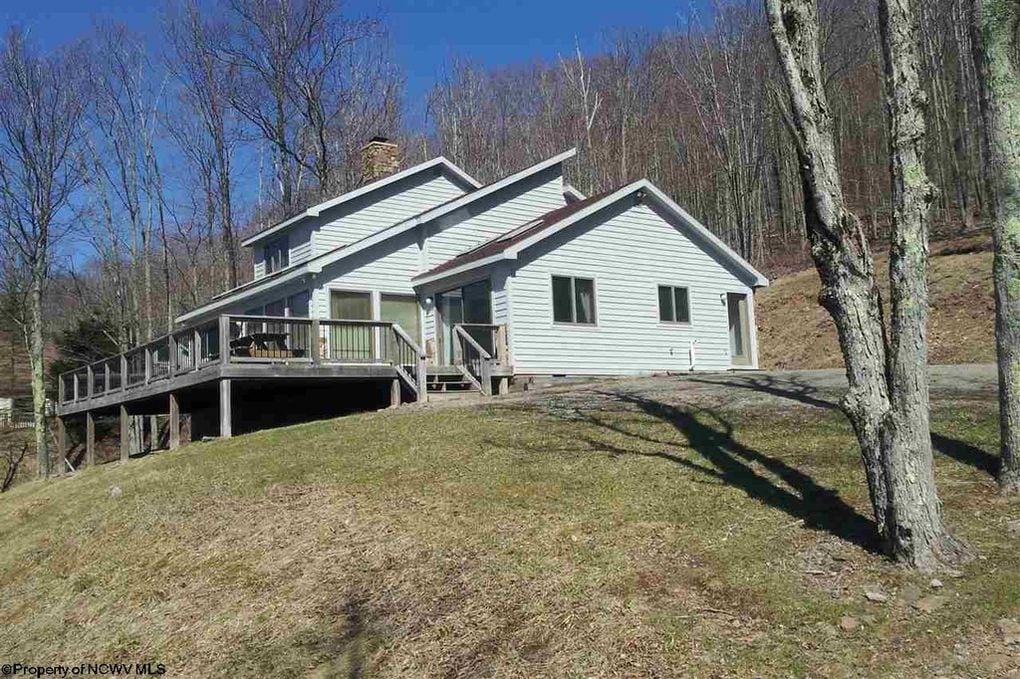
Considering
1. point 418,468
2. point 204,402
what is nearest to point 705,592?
point 418,468

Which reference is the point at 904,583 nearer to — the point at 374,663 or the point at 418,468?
the point at 374,663

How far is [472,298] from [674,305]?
4992 mm

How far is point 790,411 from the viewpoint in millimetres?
11172

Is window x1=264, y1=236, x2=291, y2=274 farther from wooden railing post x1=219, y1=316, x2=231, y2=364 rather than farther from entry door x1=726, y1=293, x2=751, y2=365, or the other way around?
entry door x1=726, y1=293, x2=751, y2=365

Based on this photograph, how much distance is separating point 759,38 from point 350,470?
29879 millimetres

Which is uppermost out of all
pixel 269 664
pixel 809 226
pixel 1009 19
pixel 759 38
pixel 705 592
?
pixel 759 38

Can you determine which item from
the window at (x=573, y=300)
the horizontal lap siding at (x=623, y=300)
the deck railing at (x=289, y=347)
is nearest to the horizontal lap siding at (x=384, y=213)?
the deck railing at (x=289, y=347)

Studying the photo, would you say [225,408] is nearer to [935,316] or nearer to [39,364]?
[39,364]

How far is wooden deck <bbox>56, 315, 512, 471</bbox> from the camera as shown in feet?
52.6

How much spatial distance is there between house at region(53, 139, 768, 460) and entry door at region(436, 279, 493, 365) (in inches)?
1.4

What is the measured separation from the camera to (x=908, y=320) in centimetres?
644

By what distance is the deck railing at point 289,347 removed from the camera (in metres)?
16.4

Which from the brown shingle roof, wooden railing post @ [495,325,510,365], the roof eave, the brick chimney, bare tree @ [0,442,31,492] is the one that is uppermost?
the brick chimney

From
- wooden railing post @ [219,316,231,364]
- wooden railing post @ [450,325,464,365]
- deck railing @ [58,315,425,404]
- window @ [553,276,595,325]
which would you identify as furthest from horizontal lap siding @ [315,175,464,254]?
wooden railing post @ [219,316,231,364]
